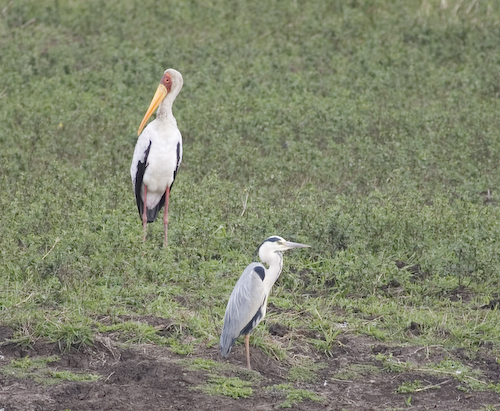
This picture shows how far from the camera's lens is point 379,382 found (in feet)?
18.1

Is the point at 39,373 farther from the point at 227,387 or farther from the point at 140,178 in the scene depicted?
the point at 140,178

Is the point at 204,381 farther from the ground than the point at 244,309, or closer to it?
closer to it

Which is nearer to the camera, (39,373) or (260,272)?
(39,373)

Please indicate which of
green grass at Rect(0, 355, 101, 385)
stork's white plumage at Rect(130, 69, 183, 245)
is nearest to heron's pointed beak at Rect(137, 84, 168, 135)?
stork's white plumage at Rect(130, 69, 183, 245)

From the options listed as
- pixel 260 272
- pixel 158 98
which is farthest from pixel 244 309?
pixel 158 98

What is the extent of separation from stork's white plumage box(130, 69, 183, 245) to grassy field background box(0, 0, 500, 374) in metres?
0.19

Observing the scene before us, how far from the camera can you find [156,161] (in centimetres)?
803

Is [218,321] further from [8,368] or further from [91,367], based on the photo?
[8,368]

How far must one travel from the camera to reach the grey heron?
5.39 meters

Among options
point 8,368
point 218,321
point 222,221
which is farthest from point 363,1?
point 8,368

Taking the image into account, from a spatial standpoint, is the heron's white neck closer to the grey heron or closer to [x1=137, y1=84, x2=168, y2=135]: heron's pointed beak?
the grey heron

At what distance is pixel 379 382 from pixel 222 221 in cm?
279

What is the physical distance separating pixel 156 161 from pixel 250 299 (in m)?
2.84

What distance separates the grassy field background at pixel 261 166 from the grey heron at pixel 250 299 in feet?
1.07
